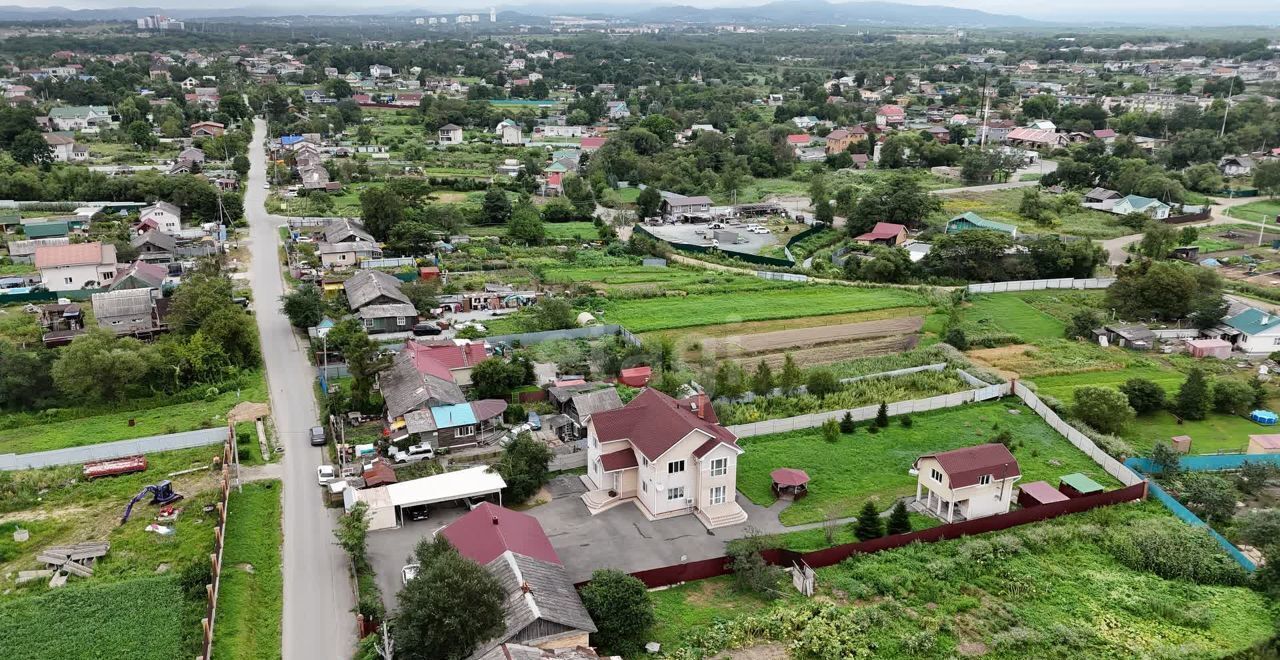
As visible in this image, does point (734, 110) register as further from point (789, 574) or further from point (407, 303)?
point (789, 574)

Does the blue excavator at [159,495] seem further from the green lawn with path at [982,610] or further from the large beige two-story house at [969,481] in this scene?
the large beige two-story house at [969,481]

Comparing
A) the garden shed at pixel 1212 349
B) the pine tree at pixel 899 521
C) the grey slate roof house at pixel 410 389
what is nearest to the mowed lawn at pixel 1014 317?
the garden shed at pixel 1212 349

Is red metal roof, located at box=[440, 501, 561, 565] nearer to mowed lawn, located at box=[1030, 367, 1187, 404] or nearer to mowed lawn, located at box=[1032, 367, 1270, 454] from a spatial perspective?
mowed lawn, located at box=[1032, 367, 1270, 454]

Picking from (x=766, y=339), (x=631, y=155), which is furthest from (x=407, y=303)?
(x=631, y=155)

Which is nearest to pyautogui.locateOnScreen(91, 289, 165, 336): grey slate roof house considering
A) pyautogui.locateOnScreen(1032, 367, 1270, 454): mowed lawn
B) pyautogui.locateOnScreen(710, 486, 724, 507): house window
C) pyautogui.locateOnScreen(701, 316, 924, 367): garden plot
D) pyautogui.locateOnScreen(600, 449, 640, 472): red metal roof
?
pyautogui.locateOnScreen(600, 449, 640, 472): red metal roof

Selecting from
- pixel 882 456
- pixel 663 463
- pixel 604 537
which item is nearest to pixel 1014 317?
pixel 882 456
